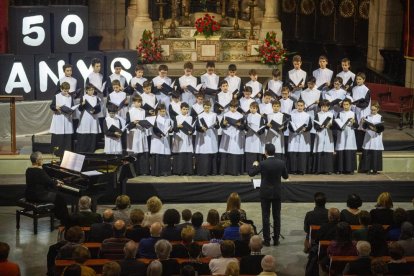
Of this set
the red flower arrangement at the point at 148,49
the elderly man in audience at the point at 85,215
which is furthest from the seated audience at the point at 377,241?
the red flower arrangement at the point at 148,49

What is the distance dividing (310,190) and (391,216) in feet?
13.6

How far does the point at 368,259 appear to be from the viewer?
11539mm

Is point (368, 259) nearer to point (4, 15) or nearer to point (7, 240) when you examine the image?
point (7, 240)

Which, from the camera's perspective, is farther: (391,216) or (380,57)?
(380,57)

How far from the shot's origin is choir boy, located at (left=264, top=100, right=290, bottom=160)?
17594mm

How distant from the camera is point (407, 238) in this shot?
12.5 metres

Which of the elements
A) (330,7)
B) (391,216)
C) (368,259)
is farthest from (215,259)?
(330,7)

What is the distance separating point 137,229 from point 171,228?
0.43 meters

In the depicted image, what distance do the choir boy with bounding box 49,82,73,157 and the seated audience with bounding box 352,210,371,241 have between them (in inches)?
263

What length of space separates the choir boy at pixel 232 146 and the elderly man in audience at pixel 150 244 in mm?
5689

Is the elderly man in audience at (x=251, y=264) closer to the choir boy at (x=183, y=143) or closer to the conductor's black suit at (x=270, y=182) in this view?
the conductor's black suit at (x=270, y=182)

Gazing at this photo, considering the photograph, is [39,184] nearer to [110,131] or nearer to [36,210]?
[36,210]

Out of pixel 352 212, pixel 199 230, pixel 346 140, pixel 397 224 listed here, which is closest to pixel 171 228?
pixel 199 230

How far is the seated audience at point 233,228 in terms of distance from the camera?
12.9 m
